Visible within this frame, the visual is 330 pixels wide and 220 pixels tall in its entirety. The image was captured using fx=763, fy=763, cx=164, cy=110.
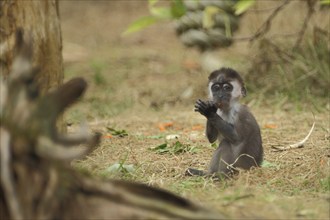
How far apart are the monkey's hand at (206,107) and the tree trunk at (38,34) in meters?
1.14

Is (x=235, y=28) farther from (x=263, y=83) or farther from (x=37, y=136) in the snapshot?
(x=37, y=136)

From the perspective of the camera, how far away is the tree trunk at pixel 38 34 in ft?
18.6

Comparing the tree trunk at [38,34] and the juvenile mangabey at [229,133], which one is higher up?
the tree trunk at [38,34]

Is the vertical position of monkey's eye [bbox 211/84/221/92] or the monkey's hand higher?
monkey's eye [bbox 211/84/221/92]

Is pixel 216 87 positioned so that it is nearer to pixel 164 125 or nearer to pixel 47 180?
pixel 164 125

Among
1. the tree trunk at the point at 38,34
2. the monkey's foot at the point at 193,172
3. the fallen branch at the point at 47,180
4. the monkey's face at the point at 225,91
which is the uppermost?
the tree trunk at the point at 38,34

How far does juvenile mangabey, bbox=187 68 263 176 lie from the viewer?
575 centimetres

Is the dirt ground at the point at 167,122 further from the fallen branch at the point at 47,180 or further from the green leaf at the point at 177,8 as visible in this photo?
the green leaf at the point at 177,8

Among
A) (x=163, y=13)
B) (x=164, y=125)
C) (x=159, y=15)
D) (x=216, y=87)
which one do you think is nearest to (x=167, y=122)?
(x=164, y=125)

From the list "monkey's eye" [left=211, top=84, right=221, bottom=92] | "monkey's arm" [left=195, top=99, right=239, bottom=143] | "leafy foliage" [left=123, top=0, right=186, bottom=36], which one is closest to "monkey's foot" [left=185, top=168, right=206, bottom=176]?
"monkey's arm" [left=195, top=99, right=239, bottom=143]

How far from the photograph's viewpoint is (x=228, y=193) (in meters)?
4.32

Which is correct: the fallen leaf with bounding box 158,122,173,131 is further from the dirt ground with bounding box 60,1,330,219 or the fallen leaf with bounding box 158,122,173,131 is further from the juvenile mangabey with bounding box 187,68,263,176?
the juvenile mangabey with bounding box 187,68,263,176

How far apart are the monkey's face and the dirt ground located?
1.88 ft

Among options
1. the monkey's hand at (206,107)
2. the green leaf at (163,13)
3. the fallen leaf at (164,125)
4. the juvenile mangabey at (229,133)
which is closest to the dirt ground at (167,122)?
the fallen leaf at (164,125)
